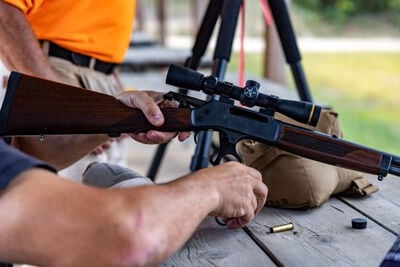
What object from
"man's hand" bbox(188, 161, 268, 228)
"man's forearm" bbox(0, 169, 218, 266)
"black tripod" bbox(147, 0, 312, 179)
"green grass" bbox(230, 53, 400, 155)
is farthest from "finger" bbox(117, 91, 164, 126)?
"green grass" bbox(230, 53, 400, 155)

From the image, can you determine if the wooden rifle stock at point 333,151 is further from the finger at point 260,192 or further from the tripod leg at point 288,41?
the tripod leg at point 288,41

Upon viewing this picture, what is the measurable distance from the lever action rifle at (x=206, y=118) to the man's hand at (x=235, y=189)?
0.14 metres

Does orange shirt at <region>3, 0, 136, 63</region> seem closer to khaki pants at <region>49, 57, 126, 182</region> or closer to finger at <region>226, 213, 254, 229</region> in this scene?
khaki pants at <region>49, 57, 126, 182</region>

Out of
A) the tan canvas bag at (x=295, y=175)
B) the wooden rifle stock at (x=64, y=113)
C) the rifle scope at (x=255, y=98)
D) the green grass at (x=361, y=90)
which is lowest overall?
the green grass at (x=361, y=90)

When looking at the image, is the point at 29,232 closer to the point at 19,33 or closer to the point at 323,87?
the point at 19,33

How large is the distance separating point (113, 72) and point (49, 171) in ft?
5.15

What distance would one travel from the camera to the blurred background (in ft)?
22.1

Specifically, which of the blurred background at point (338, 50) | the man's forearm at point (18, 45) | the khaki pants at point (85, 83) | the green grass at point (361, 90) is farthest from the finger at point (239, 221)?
the green grass at point (361, 90)

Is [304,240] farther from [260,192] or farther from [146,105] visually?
[146,105]

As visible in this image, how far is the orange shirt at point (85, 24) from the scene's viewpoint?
7.40 feet

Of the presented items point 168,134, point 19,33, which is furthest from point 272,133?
point 19,33

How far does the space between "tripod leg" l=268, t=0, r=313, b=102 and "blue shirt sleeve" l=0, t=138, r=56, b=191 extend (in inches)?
55.6

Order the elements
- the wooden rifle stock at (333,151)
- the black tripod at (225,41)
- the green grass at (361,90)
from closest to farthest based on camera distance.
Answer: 1. the wooden rifle stock at (333,151)
2. the black tripod at (225,41)
3. the green grass at (361,90)

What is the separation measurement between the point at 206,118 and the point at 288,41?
92 cm
